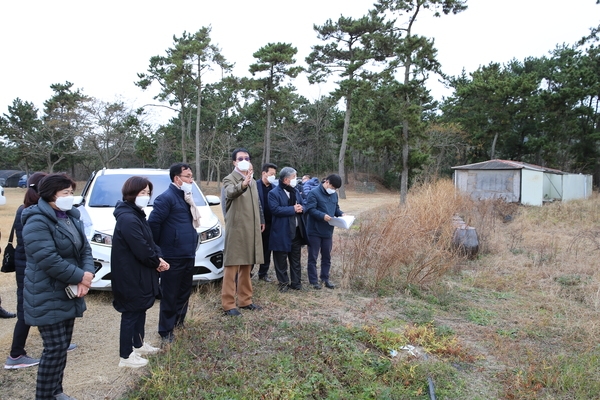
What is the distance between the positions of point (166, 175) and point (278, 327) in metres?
3.43

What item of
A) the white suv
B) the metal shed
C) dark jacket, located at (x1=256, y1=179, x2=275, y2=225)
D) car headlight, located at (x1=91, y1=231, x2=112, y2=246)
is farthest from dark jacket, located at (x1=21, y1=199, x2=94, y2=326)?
the metal shed

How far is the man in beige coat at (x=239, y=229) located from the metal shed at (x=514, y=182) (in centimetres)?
1539

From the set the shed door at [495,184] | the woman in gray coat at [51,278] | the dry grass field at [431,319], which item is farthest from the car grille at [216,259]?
the shed door at [495,184]

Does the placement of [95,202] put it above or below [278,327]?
above

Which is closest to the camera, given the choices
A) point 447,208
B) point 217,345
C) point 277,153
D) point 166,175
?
point 217,345

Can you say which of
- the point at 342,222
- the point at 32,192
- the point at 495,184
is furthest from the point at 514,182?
the point at 32,192

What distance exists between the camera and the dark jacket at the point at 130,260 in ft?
10.3

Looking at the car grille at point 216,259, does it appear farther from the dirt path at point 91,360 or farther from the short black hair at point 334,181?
the short black hair at point 334,181

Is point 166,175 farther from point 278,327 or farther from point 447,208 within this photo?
point 447,208

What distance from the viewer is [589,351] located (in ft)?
13.1

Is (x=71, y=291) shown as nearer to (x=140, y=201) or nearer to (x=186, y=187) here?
(x=140, y=201)

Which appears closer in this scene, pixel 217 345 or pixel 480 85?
pixel 217 345

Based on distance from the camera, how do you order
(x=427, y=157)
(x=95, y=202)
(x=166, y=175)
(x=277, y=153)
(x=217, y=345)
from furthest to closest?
(x=277, y=153)
(x=427, y=157)
(x=166, y=175)
(x=95, y=202)
(x=217, y=345)

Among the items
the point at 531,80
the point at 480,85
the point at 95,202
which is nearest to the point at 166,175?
the point at 95,202
